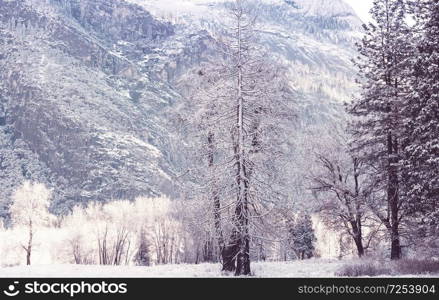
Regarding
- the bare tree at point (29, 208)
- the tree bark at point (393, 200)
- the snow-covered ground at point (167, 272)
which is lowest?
the snow-covered ground at point (167, 272)

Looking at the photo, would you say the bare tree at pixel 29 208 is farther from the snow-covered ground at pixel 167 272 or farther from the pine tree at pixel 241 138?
the pine tree at pixel 241 138

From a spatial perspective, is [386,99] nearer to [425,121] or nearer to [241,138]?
[425,121]

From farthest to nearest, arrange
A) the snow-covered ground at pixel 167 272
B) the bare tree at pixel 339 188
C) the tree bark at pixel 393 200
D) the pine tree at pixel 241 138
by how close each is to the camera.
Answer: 1. the bare tree at pixel 339 188
2. the tree bark at pixel 393 200
3. the snow-covered ground at pixel 167 272
4. the pine tree at pixel 241 138

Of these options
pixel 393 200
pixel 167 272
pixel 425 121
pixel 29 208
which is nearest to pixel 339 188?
pixel 393 200

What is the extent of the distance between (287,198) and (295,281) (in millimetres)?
8204

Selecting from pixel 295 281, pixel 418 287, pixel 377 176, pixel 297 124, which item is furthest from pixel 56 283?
pixel 377 176

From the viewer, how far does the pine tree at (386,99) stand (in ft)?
85.9

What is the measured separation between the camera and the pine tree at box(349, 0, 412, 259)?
2617 cm

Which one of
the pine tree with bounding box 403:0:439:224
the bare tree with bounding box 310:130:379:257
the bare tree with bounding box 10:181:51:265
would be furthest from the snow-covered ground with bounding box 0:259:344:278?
the bare tree with bounding box 10:181:51:265

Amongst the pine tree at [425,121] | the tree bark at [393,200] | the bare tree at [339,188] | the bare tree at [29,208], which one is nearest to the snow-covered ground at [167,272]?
the tree bark at [393,200]

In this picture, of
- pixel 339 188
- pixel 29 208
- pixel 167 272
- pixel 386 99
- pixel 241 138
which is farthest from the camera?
pixel 29 208

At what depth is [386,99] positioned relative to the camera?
26.4 m

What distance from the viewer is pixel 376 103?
26828 millimetres

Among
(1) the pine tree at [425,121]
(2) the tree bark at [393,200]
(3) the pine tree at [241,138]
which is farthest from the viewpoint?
(2) the tree bark at [393,200]
